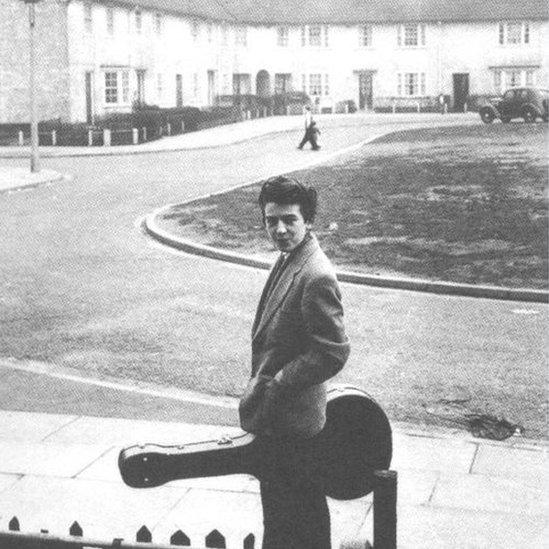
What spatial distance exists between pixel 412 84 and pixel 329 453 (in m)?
64.8

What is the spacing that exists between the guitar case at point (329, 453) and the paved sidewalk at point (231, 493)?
127cm

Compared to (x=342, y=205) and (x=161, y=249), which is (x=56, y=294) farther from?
(x=342, y=205)

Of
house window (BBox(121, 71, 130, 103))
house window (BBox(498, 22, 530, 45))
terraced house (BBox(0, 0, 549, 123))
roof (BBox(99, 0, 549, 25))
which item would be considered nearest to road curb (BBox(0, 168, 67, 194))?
house window (BBox(121, 71, 130, 103))

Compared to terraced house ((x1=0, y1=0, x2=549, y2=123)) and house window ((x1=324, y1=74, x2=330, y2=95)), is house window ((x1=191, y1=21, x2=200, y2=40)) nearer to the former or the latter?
terraced house ((x1=0, y1=0, x2=549, y2=123))

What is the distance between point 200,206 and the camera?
2348 centimetres

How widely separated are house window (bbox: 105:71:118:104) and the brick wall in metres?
3.36

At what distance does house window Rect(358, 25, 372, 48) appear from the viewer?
68875mm

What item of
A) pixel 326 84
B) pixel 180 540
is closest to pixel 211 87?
pixel 326 84

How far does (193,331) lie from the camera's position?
12.4m

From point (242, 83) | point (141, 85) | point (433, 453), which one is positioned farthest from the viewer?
point (242, 83)

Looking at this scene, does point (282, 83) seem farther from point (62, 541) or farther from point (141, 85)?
point (62, 541)

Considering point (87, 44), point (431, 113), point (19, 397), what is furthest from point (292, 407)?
point (431, 113)

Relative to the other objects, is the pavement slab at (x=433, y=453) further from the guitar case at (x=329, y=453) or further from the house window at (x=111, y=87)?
the house window at (x=111, y=87)

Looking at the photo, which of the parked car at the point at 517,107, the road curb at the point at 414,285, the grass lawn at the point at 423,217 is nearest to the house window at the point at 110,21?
the parked car at the point at 517,107
